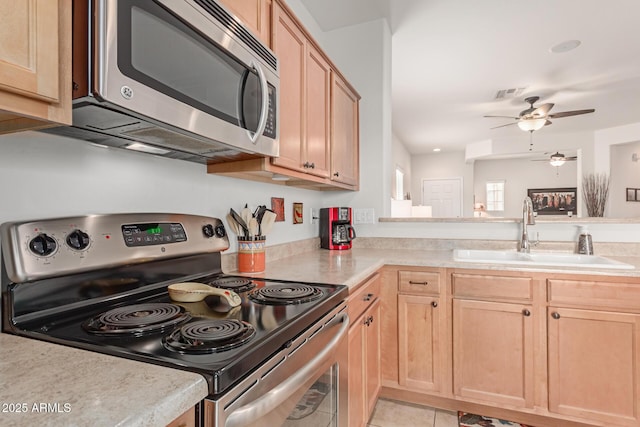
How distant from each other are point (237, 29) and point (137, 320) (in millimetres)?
922

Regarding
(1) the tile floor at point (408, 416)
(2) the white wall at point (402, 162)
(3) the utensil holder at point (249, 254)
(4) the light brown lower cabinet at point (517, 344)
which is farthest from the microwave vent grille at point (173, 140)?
(2) the white wall at point (402, 162)

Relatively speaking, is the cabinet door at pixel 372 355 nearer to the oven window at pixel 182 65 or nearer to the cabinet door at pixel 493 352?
the cabinet door at pixel 493 352

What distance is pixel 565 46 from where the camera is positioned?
10.2 ft

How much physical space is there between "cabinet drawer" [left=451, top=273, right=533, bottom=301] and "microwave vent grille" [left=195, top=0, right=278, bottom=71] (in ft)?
4.85

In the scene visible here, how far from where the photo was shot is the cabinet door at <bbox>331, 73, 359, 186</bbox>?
2.17 meters

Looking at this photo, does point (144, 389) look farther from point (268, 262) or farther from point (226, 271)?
point (268, 262)

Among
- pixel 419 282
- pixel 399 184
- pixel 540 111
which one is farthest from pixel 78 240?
pixel 399 184

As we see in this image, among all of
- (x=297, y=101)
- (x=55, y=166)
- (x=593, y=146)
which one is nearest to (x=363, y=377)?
(x=297, y=101)

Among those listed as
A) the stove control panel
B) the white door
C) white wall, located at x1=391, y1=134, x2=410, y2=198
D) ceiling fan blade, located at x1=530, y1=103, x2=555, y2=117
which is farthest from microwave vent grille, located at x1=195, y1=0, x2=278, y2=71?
the white door

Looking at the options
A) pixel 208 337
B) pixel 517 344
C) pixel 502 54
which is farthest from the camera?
pixel 502 54

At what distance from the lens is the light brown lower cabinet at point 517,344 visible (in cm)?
167

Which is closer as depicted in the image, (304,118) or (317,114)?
(304,118)

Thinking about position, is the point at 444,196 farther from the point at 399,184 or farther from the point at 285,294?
the point at 285,294

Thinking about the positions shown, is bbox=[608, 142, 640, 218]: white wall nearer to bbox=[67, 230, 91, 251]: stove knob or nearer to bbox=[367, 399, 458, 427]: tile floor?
bbox=[367, 399, 458, 427]: tile floor
